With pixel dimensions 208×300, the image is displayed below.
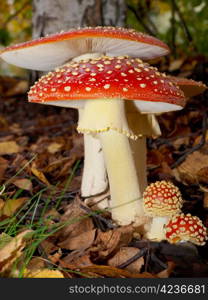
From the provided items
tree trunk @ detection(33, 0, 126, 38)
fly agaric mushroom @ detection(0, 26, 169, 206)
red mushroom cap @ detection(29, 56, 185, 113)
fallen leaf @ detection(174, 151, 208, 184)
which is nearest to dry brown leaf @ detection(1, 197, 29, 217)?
fly agaric mushroom @ detection(0, 26, 169, 206)

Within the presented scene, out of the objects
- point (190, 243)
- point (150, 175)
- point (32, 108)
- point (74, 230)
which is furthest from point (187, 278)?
point (32, 108)

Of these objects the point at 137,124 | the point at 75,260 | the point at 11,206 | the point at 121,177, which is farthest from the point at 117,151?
the point at 11,206

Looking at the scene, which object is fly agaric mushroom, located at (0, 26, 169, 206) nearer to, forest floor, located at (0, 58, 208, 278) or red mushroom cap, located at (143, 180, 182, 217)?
forest floor, located at (0, 58, 208, 278)

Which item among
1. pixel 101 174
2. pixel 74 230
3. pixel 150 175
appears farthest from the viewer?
pixel 150 175

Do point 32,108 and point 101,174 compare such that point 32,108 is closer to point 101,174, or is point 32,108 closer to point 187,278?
point 101,174

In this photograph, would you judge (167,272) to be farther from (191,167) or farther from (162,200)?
(191,167)
